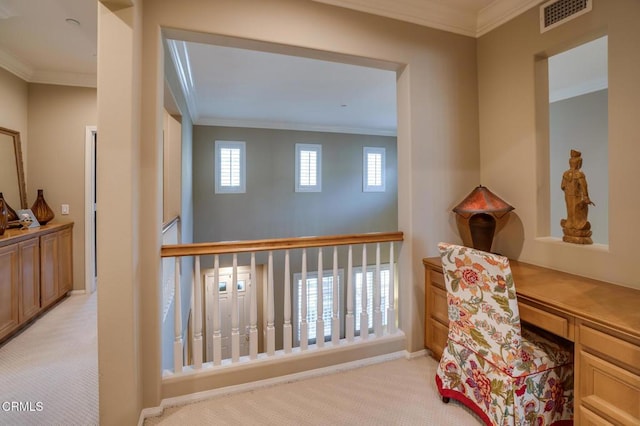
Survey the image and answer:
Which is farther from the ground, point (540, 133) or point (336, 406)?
point (540, 133)

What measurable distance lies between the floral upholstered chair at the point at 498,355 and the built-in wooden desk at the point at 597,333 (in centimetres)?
16

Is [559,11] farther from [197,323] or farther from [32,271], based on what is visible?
[32,271]

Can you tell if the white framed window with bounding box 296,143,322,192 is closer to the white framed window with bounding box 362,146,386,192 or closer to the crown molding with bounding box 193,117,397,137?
the crown molding with bounding box 193,117,397,137

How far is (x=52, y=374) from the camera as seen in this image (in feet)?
6.95

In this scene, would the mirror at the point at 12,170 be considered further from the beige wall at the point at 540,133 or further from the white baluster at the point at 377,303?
the beige wall at the point at 540,133

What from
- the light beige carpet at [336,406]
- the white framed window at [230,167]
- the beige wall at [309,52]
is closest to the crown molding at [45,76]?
the white framed window at [230,167]

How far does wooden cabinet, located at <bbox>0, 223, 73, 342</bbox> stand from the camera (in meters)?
2.52

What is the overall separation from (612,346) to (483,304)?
0.47 metres

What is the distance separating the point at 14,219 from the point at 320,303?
11.0 ft

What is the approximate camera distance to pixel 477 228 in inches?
85.9

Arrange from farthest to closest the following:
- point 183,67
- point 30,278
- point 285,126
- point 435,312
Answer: point 285,126, point 183,67, point 30,278, point 435,312

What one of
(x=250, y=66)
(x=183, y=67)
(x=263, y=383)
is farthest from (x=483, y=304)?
(x=183, y=67)

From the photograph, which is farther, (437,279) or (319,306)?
(319,306)

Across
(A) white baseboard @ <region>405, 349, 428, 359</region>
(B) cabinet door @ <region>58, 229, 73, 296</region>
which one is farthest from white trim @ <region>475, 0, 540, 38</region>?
(B) cabinet door @ <region>58, 229, 73, 296</region>
